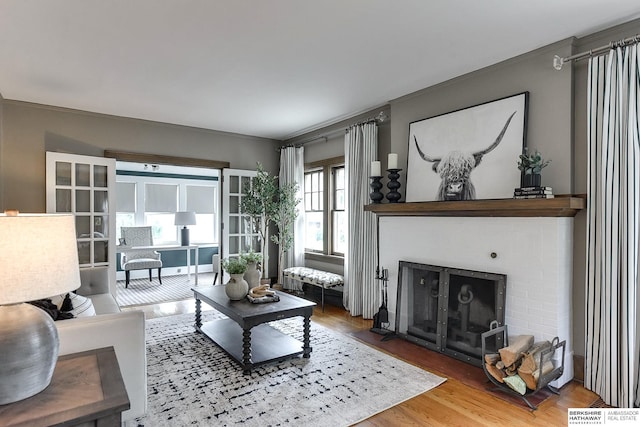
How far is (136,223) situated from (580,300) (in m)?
8.00

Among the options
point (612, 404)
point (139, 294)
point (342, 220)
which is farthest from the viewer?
point (139, 294)

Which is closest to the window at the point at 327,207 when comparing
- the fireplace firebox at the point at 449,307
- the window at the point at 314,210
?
the window at the point at 314,210

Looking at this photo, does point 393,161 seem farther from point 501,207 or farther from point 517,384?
point 517,384

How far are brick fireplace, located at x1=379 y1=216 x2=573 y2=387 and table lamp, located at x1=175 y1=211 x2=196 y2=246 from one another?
219 inches

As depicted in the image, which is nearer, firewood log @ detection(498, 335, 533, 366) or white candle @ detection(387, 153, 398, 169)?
firewood log @ detection(498, 335, 533, 366)

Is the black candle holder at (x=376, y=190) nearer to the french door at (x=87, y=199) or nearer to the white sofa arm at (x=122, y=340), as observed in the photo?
the white sofa arm at (x=122, y=340)

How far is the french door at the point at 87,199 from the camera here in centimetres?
466

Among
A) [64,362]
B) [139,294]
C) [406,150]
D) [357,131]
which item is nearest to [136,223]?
[139,294]

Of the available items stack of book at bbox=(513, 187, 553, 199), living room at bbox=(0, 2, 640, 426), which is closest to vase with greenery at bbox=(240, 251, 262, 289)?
living room at bbox=(0, 2, 640, 426)

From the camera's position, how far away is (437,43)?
9.79 ft

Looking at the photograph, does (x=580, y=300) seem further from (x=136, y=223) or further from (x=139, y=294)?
(x=136, y=223)

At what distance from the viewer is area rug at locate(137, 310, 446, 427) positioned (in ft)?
8.04

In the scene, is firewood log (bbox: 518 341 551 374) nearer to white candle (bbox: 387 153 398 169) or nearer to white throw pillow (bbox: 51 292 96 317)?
white candle (bbox: 387 153 398 169)

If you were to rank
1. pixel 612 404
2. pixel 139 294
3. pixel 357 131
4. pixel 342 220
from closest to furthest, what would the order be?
pixel 612 404 < pixel 357 131 < pixel 342 220 < pixel 139 294
